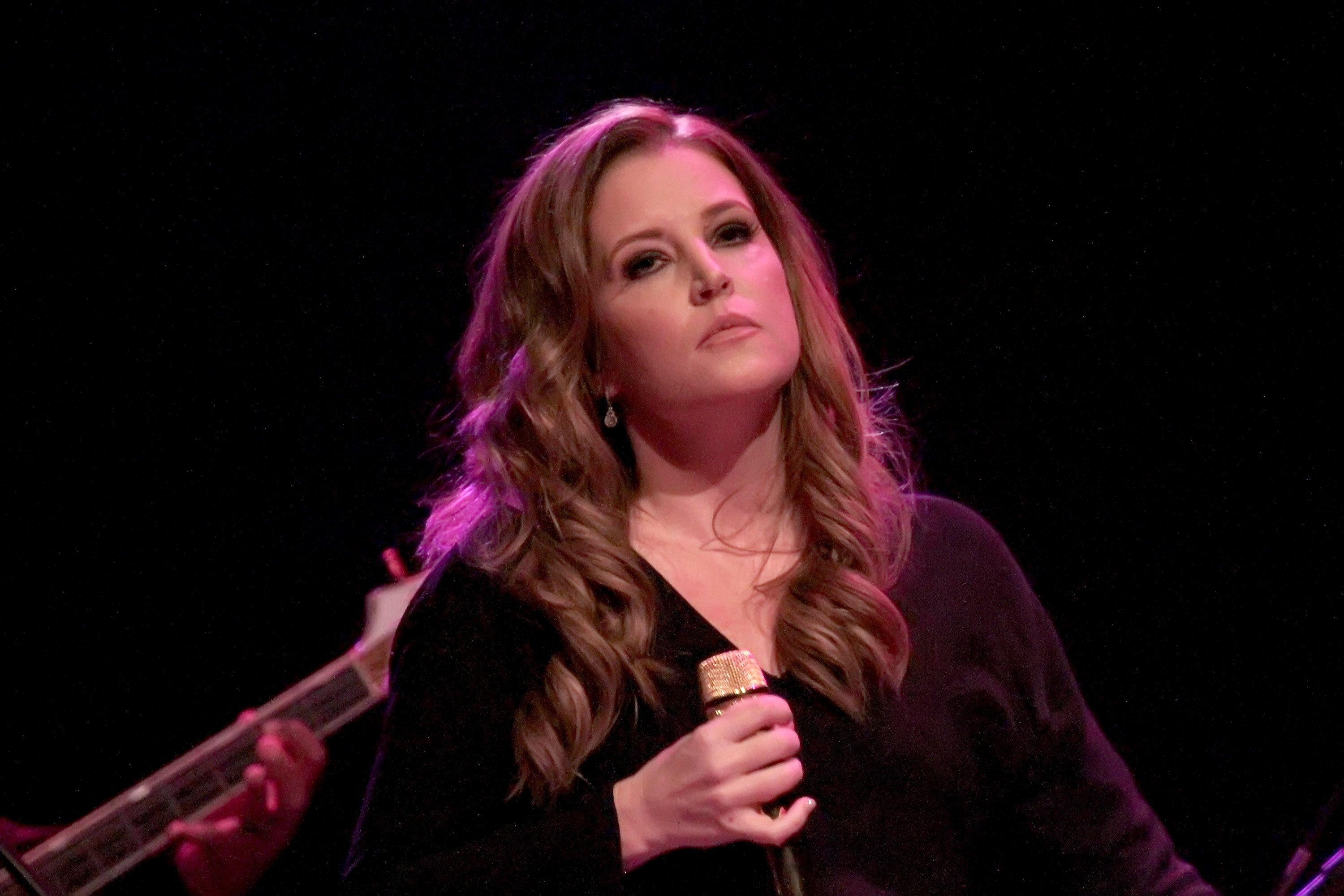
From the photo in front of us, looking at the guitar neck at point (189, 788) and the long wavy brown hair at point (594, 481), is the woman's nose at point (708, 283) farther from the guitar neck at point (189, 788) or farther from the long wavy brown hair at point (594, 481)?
the guitar neck at point (189, 788)

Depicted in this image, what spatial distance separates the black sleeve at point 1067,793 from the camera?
1754mm

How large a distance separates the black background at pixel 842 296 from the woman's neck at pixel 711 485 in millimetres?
718

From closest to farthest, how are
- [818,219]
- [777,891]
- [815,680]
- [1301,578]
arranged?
[777,891] < [815,680] < [1301,578] < [818,219]

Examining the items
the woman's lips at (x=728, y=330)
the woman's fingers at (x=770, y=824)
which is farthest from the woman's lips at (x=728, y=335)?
the woman's fingers at (x=770, y=824)

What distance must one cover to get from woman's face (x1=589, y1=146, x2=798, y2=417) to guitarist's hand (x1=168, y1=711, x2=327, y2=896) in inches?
42.6

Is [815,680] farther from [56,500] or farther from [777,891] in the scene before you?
[56,500]

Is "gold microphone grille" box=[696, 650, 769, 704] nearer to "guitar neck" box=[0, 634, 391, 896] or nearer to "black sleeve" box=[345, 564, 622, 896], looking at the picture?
"black sleeve" box=[345, 564, 622, 896]

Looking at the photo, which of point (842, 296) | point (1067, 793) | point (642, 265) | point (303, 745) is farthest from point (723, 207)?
point (303, 745)

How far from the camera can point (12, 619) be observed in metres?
2.40

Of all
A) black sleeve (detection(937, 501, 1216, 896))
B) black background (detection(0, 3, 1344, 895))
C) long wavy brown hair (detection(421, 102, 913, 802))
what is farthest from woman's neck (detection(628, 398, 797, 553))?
black background (detection(0, 3, 1344, 895))

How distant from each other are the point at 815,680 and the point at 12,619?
5.69 ft

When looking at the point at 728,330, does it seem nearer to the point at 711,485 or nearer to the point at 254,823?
the point at 711,485

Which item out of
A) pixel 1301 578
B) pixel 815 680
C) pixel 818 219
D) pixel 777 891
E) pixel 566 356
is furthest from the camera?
pixel 818 219

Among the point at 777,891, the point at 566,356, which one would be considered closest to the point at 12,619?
the point at 566,356
